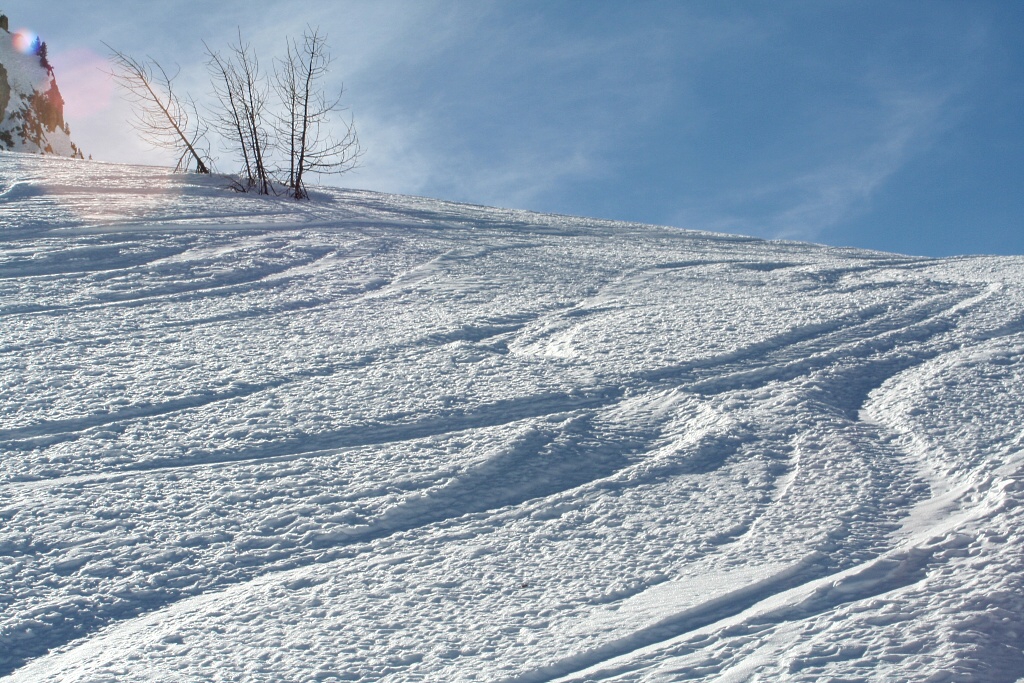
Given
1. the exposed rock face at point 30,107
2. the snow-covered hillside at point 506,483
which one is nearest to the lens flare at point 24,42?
the exposed rock face at point 30,107

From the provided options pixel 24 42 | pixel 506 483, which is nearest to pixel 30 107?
pixel 24 42

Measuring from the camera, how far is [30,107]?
25.0m

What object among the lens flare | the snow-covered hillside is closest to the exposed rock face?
the lens flare

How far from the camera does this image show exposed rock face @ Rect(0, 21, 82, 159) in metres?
23.9

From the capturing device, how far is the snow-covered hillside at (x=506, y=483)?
157cm

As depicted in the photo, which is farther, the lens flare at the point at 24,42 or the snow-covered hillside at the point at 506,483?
the lens flare at the point at 24,42

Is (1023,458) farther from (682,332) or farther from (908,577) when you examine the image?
(682,332)

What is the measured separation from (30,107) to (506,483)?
1108 inches

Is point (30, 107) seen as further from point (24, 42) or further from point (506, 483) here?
point (506, 483)

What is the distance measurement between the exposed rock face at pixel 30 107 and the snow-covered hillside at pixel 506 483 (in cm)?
2338

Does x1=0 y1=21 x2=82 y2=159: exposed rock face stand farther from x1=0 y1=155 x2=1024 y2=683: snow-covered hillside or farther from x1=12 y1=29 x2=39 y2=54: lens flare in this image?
x1=0 y1=155 x2=1024 y2=683: snow-covered hillside

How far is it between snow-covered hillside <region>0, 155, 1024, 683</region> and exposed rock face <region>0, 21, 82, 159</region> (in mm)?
23379

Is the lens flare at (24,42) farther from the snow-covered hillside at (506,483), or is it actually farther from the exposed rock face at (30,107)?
the snow-covered hillside at (506,483)

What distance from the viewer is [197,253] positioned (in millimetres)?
→ 5082
